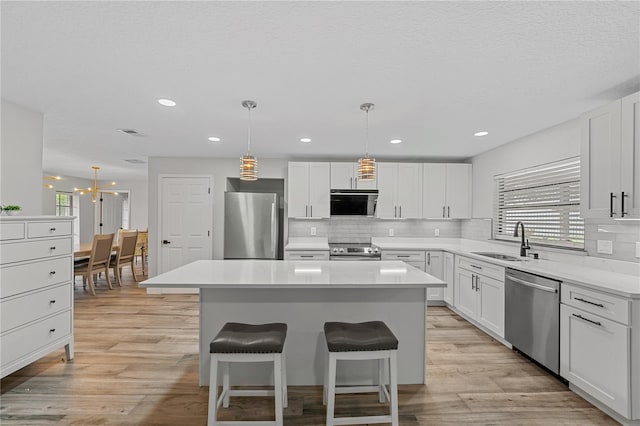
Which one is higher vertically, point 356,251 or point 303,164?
point 303,164

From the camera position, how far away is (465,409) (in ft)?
7.24

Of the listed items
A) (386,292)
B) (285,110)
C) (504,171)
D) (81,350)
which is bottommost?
(81,350)

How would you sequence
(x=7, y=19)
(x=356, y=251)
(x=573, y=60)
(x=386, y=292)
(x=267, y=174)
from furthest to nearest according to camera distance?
(x=267, y=174)
(x=356, y=251)
(x=386, y=292)
(x=573, y=60)
(x=7, y=19)

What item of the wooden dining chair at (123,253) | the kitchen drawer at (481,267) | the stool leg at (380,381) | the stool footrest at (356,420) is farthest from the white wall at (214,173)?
the stool footrest at (356,420)

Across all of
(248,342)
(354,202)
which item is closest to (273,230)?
(354,202)

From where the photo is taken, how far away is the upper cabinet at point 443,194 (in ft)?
16.6

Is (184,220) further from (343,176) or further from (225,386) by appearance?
(225,386)

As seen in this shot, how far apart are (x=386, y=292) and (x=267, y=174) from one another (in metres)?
3.48

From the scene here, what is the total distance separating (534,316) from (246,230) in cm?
383

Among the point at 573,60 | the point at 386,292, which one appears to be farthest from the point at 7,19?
the point at 573,60

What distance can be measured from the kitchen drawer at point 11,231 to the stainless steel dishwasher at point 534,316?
4.09 meters

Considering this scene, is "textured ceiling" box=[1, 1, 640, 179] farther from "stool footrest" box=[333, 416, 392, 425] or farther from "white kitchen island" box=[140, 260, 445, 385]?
"stool footrest" box=[333, 416, 392, 425]

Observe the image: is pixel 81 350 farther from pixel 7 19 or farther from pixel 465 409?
pixel 465 409

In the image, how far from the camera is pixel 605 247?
2.79 meters
